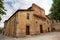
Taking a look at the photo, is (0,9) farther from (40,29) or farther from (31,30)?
(40,29)

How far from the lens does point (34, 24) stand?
36688 mm

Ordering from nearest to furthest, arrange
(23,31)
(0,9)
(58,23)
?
(0,9) → (23,31) → (58,23)

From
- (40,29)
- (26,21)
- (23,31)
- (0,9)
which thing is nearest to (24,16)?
(26,21)

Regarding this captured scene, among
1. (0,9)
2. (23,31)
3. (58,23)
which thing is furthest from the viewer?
(58,23)

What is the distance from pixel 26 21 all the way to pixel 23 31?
2.93 metres

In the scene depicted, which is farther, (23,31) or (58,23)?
(58,23)

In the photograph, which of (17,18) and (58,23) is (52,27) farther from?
(17,18)

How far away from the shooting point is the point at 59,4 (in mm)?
42031

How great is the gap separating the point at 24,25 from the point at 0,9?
11.8 meters

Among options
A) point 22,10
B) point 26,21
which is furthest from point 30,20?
point 22,10

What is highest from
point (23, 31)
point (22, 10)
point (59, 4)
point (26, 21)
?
point (59, 4)

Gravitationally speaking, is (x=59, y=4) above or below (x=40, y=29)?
above

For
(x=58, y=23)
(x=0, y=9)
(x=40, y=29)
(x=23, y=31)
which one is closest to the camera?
(x=0, y=9)

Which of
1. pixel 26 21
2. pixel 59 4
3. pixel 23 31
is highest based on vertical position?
pixel 59 4
